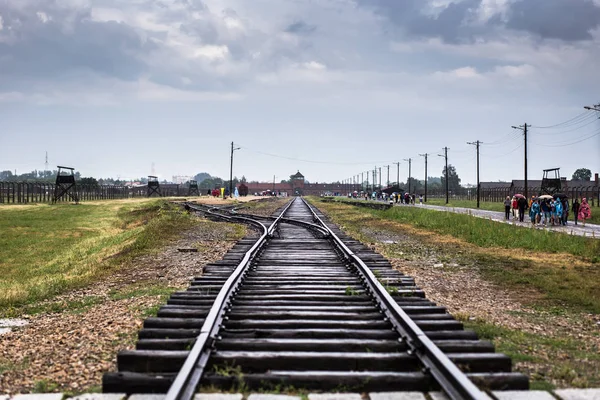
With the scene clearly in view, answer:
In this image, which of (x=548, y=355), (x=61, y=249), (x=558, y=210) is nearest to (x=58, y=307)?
(x=548, y=355)

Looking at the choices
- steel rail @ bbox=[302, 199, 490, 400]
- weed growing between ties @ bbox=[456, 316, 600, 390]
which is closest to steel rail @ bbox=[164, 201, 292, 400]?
steel rail @ bbox=[302, 199, 490, 400]

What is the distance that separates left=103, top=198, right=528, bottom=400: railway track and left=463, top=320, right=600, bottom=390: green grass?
0.40m

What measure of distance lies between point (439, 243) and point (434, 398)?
1377 cm

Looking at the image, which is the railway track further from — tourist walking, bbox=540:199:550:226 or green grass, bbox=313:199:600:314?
tourist walking, bbox=540:199:550:226

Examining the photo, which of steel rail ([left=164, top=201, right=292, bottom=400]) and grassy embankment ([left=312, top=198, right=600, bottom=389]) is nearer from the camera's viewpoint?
steel rail ([left=164, top=201, right=292, bottom=400])

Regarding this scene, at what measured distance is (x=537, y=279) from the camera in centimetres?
1007

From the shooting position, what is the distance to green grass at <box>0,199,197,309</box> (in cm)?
1036

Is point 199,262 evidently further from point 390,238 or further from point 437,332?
point 390,238

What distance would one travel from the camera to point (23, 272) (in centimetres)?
1502

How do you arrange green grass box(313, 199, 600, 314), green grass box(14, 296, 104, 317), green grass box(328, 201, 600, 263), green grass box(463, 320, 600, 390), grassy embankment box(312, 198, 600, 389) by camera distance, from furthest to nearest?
green grass box(328, 201, 600, 263) < green grass box(313, 199, 600, 314) < green grass box(14, 296, 104, 317) < grassy embankment box(312, 198, 600, 389) < green grass box(463, 320, 600, 390)

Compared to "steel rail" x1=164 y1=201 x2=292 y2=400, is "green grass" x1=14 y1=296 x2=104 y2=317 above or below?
below

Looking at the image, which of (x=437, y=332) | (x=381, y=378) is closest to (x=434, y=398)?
(x=381, y=378)

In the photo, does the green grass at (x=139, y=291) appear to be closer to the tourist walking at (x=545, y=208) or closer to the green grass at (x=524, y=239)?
the green grass at (x=524, y=239)

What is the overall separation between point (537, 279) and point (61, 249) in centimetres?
1616
